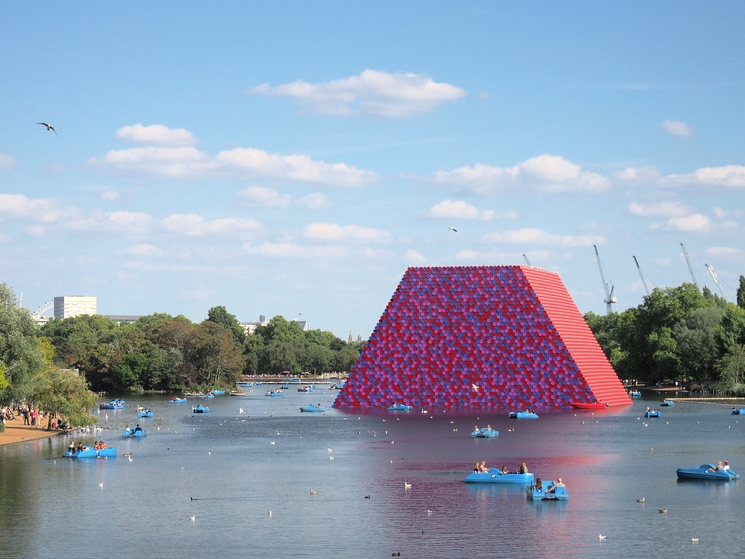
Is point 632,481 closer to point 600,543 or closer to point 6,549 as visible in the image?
point 600,543

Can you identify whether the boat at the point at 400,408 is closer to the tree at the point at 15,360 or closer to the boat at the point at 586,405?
the boat at the point at 586,405

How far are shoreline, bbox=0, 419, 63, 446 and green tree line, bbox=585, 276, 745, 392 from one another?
98.5 metres

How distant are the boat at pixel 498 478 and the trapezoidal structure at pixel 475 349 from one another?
2484 inches

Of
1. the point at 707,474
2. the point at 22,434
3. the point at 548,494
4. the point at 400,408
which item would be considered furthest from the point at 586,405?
the point at 548,494

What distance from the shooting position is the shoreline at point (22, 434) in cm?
8238

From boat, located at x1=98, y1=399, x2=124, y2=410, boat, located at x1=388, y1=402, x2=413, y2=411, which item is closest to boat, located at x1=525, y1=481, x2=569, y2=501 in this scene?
boat, located at x1=388, y1=402, x2=413, y2=411

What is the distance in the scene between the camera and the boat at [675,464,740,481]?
61594 millimetres

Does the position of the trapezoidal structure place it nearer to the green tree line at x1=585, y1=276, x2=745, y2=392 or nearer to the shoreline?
the green tree line at x1=585, y1=276, x2=745, y2=392

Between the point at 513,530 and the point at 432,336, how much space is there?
79.5 metres

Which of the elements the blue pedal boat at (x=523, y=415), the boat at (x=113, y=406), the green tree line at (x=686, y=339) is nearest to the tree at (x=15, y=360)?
the blue pedal boat at (x=523, y=415)

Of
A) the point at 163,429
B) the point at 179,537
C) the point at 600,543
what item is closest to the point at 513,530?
the point at 600,543

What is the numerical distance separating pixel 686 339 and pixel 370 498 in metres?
120

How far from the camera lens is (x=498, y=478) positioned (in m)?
60.6

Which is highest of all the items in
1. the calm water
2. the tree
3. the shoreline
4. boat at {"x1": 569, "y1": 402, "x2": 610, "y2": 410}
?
the tree
